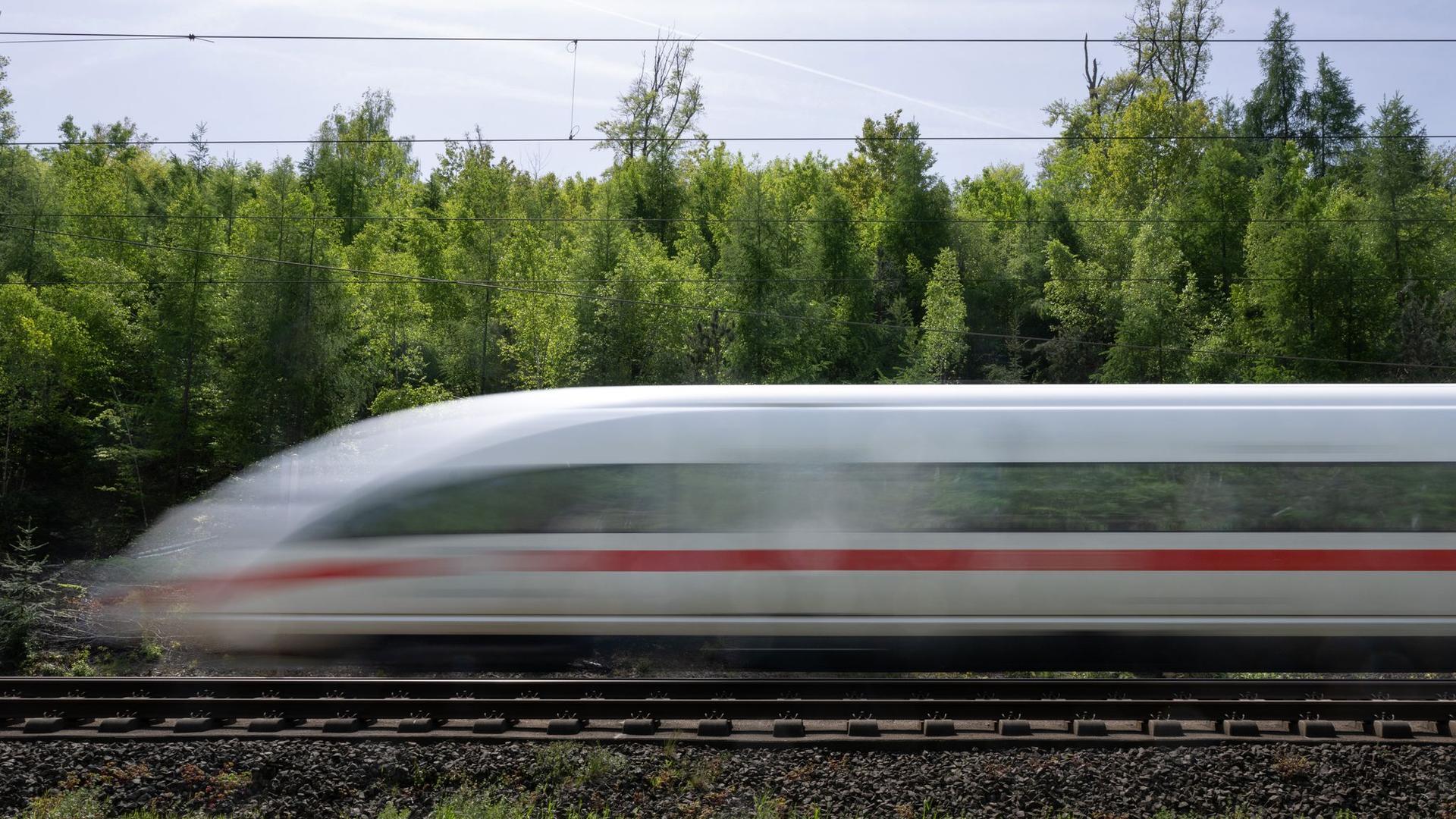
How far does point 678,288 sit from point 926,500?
3217 cm

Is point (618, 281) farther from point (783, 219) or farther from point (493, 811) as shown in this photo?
point (493, 811)

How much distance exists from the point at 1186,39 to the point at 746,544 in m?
52.9

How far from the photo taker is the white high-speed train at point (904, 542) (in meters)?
6.98

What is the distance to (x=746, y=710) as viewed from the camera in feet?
23.3

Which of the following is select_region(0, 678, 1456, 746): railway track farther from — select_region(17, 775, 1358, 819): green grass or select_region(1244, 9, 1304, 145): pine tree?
select_region(1244, 9, 1304, 145): pine tree

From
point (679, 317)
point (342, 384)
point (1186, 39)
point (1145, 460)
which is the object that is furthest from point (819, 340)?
point (1145, 460)

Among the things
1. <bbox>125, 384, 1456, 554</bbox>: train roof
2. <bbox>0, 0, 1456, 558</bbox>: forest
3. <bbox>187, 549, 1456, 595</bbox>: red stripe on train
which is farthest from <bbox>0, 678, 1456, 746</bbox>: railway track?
<bbox>0, 0, 1456, 558</bbox>: forest

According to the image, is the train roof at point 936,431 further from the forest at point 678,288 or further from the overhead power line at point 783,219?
the overhead power line at point 783,219

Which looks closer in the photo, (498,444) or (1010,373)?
(498,444)

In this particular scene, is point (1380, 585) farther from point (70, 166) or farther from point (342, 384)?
point (70, 166)

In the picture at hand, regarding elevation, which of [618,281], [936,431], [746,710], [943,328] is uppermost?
[618,281]

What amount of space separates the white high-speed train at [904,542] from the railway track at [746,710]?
32cm

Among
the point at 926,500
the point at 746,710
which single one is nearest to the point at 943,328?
the point at 926,500

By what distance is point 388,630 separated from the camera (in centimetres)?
704
